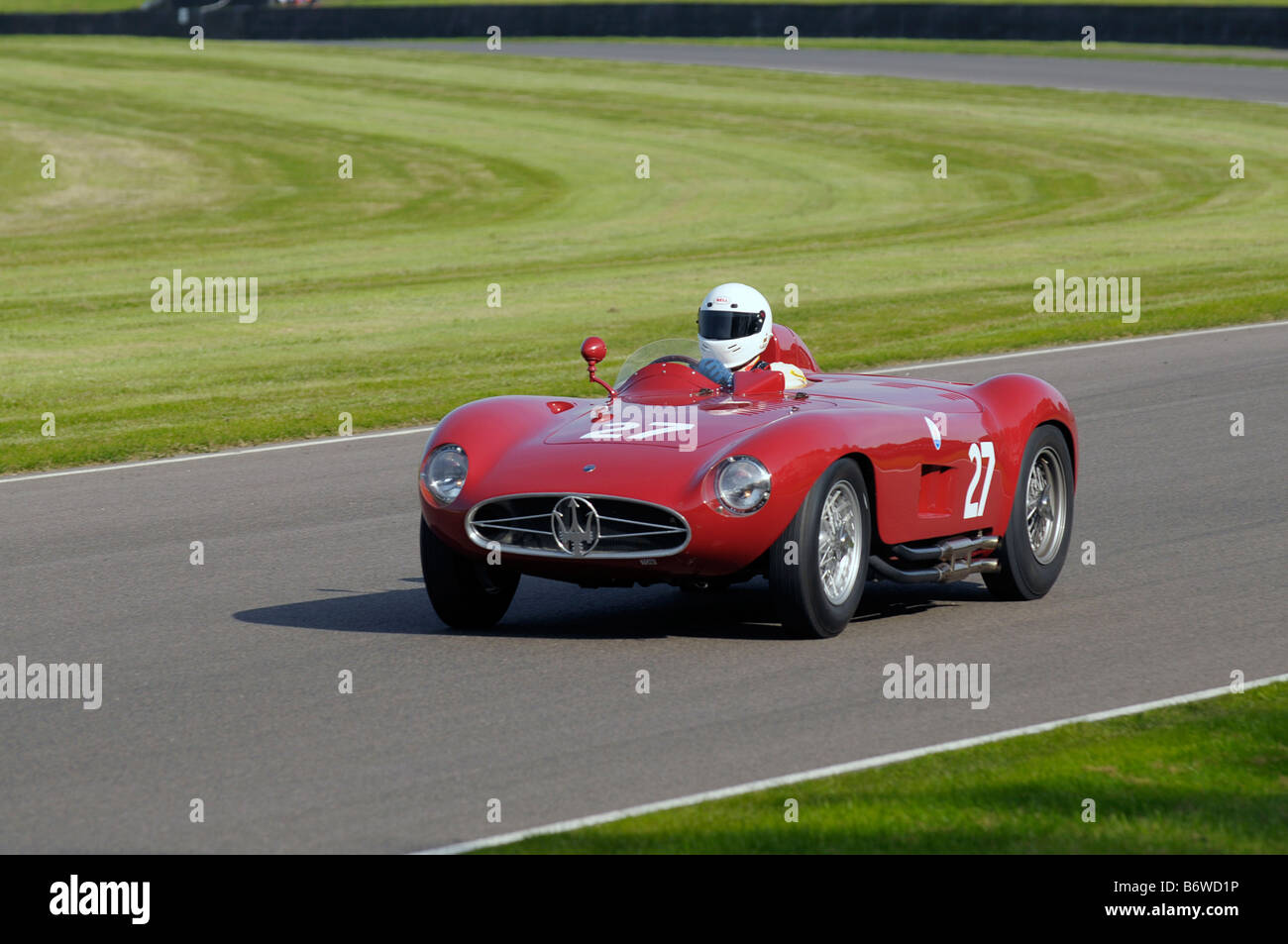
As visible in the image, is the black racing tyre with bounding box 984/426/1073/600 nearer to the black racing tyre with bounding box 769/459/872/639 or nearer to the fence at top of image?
the black racing tyre with bounding box 769/459/872/639

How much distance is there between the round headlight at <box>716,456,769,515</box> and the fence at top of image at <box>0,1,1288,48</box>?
41909 mm

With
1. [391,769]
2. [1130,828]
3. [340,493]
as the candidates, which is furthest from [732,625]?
[340,493]

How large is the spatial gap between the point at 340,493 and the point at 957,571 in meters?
4.34

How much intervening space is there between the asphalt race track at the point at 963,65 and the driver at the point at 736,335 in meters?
32.2

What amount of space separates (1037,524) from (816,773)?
11.2ft

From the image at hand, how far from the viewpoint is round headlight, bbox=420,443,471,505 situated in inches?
334

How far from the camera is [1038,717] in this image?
717 centimetres

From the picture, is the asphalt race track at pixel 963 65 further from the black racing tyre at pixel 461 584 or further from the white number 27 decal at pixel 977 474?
the black racing tyre at pixel 461 584

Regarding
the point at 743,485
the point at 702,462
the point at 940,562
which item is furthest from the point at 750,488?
the point at 940,562

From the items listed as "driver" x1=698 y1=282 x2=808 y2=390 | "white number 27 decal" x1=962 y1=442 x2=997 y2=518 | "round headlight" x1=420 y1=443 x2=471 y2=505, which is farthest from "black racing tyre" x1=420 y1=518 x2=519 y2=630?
"white number 27 decal" x1=962 y1=442 x2=997 y2=518

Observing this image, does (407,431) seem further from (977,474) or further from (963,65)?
(963,65)
